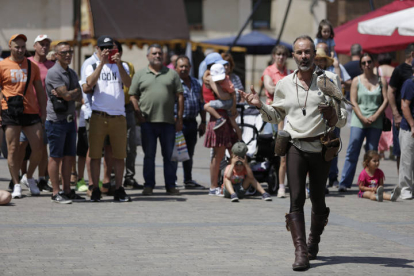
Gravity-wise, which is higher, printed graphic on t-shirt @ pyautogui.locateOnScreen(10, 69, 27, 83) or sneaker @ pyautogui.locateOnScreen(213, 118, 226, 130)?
printed graphic on t-shirt @ pyautogui.locateOnScreen(10, 69, 27, 83)

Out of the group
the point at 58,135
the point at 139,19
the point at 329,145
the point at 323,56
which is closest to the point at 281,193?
the point at 323,56

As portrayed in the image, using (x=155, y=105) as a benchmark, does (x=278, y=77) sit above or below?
above

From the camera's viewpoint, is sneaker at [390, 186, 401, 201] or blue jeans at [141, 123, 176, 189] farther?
blue jeans at [141, 123, 176, 189]

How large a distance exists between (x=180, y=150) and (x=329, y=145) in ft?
17.0

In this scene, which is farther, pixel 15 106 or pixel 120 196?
pixel 120 196

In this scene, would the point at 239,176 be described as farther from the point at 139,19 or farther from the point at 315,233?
the point at 139,19

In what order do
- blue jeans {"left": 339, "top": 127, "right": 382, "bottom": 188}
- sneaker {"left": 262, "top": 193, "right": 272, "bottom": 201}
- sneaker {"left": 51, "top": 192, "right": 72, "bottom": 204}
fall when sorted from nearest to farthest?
sneaker {"left": 51, "top": 192, "right": 72, "bottom": 204}, sneaker {"left": 262, "top": 193, "right": 272, "bottom": 201}, blue jeans {"left": 339, "top": 127, "right": 382, "bottom": 188}

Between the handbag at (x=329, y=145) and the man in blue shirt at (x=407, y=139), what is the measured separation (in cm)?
434

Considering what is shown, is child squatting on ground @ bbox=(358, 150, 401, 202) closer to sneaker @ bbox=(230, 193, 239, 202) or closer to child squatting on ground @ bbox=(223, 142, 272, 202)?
child squatting on ground @ bbox=(223, 142, 272, 202)

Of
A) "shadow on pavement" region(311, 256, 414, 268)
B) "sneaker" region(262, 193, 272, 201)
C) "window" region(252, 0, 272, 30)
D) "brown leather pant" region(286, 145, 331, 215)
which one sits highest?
"window" region(252, 0, 272, 30)

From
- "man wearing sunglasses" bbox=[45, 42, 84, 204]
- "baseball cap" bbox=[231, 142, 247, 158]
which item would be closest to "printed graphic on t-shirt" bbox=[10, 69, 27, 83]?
"man wearing sunglasses" bbox=[45, 42, 84, 204]

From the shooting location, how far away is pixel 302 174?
6.84m

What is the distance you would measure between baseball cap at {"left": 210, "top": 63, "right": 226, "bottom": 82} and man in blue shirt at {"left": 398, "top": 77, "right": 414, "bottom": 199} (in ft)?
7.93

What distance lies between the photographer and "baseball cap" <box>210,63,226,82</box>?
1101 cm
